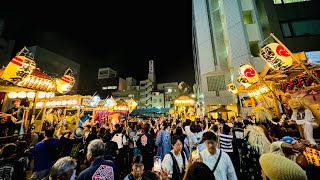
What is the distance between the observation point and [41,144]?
468 cm

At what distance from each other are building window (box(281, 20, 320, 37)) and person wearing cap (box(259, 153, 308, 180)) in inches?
866

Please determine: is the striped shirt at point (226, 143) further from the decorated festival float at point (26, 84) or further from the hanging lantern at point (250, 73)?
the decorated festival float at point (26, 84)

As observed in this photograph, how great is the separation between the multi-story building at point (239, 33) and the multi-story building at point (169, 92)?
39.0 meters

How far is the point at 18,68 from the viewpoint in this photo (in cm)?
646

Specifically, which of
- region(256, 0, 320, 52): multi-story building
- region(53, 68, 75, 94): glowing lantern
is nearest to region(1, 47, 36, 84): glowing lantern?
region(53, 68, 75, 94): glowing lantern

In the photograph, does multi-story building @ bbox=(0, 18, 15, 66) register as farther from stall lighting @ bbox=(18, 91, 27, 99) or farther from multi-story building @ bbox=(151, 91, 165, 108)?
multi-story building @ bbox=(151, 91, 165, 108)

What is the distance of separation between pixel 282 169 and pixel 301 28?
23308mm

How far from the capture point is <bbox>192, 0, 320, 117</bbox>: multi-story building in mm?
17578

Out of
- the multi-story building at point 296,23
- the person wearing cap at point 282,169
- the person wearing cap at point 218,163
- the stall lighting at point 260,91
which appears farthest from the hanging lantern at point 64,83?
the multi-story building at point 296,23

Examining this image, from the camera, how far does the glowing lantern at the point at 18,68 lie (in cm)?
631

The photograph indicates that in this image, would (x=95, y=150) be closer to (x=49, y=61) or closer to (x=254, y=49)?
(x=254, y=49)


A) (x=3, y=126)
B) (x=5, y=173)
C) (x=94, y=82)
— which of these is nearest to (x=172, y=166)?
(x=5, y=173)

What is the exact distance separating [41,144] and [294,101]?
27.9 feet

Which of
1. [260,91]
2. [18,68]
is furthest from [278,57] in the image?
[18,68]
